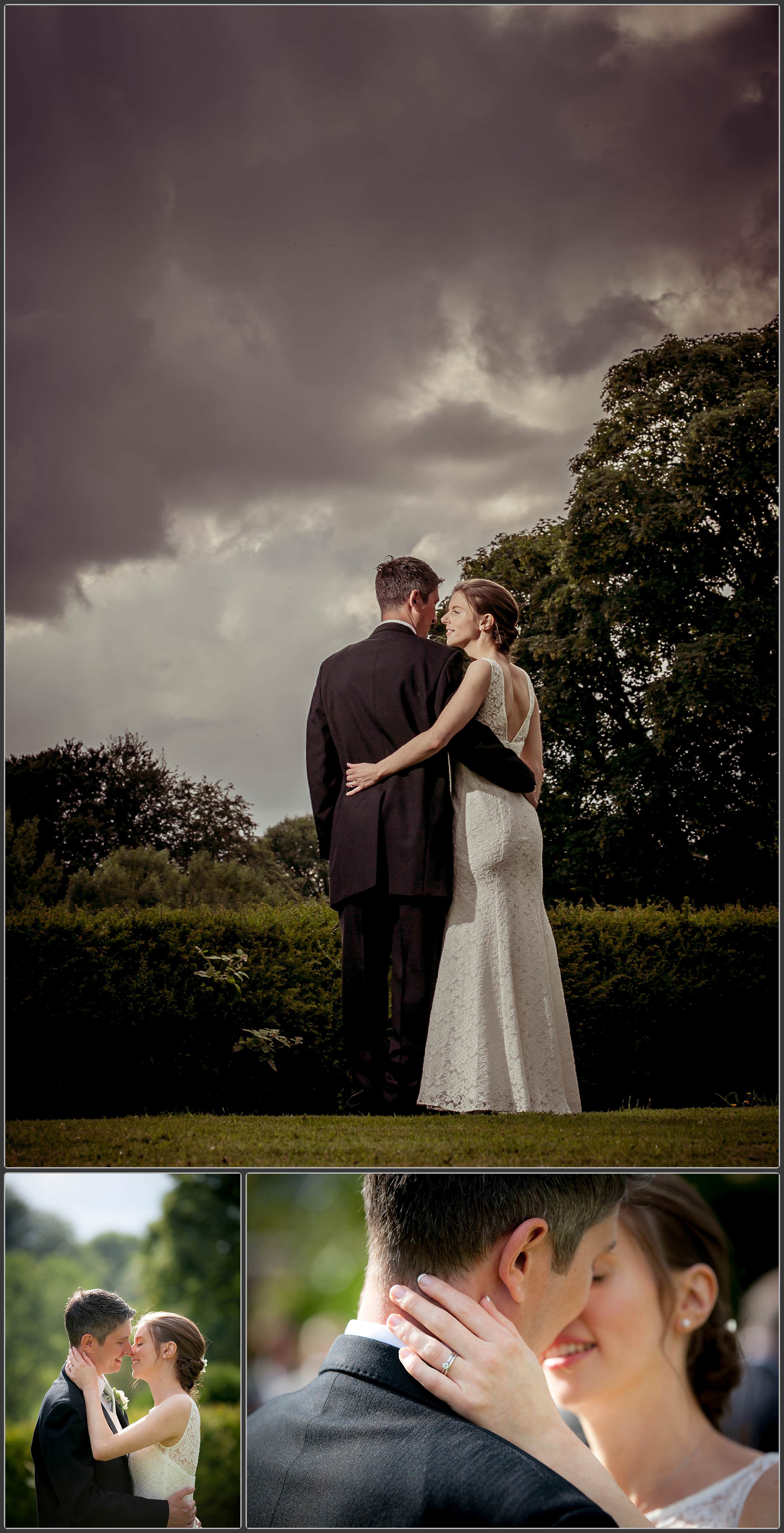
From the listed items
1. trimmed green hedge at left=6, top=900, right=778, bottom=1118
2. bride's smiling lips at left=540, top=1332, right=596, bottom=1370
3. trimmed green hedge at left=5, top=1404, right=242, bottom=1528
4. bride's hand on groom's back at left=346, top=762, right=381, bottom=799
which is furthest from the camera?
trimmed green hedge at left=6, top=900, right=778, bottom=1118

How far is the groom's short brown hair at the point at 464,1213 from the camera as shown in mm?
3844

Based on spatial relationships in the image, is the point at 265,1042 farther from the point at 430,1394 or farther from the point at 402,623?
the point at 430,1394

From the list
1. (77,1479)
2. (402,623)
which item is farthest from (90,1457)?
(402,623)

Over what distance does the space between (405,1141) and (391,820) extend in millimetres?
1722

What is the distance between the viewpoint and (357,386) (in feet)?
27.5

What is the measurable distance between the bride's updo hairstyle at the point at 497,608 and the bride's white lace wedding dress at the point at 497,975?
0.80ft

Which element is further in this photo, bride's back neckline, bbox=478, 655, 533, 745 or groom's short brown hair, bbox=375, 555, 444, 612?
groom's short brown hair, bbox=375, 555, 444, 612

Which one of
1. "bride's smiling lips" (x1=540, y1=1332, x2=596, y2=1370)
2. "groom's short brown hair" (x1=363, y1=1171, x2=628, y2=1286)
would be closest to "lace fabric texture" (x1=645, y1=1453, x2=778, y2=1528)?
"bride's smiling lips" (x1=540, y1=1332, x2=596, y2=1370)

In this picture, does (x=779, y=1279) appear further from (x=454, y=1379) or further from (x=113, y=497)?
(x=113, y=497)

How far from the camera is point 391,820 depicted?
6.21 meters

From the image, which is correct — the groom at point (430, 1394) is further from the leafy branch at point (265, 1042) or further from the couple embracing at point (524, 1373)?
the leafy branch at point (265, 1042)

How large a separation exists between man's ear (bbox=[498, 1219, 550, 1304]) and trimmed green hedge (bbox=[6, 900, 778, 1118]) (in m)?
3.77

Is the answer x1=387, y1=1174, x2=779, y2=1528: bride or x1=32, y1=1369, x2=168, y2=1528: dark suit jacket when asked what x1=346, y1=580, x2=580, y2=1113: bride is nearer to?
x1=387, y1=1174, x2=779, y2=1528: bride

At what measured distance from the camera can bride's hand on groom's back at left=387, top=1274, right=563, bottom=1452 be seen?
11.8 feet
